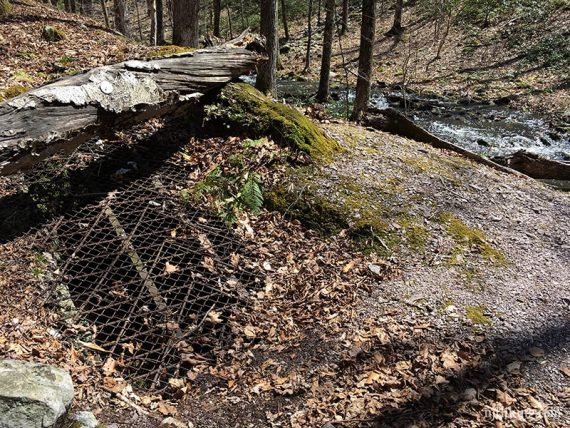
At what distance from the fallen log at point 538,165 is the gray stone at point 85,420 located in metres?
7.89

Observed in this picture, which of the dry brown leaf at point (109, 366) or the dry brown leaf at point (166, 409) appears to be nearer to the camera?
the dry brown leaf at point (166, 409)

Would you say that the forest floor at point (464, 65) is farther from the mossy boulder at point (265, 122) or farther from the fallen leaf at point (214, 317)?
the fallen leaf at point (214, 317)

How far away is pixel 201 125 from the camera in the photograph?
6738mm

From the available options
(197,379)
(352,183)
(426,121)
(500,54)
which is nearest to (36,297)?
(197,379)

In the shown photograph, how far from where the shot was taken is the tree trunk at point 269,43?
9.51 metres

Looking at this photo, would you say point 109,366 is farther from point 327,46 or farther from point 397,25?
point 397,25

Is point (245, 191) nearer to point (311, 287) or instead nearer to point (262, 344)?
point (311, 287)

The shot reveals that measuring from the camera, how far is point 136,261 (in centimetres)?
484

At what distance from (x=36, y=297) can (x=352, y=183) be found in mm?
3850

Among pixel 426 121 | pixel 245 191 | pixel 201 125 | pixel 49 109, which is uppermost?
pixel 49 109

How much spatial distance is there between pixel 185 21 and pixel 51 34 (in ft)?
9.89

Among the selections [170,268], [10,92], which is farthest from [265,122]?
[10,92]

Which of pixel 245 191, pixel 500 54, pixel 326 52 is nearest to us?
pixel 245 191

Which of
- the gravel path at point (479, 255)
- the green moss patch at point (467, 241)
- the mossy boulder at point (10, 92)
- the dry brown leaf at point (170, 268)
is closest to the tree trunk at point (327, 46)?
the gravel path at point (479, 255)
